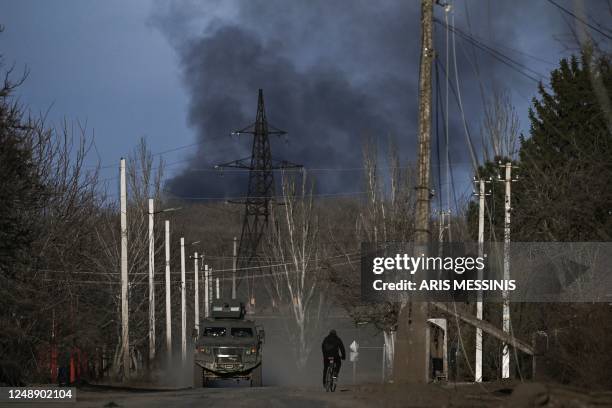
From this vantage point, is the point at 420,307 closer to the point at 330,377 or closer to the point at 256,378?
the point at 330,377

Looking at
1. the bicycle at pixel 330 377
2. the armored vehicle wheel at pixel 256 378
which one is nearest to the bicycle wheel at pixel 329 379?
the bicycle at pixel 330 377

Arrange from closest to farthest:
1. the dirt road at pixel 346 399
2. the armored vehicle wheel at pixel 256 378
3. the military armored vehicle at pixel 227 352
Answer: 1. the dirt road at pixel 346 399
2. the military armored vehicle at pixel 227 352
3. the armored vehicle wheel at pixel 256 378

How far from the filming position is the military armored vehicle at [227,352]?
36.1 metres

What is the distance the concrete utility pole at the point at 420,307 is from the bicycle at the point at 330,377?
350cm

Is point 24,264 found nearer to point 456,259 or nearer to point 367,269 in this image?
point 456,259

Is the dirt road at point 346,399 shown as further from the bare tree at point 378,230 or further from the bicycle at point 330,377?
the bare tree at point 378,230

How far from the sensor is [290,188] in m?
82.4

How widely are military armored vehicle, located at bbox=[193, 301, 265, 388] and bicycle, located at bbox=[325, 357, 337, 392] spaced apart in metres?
9.86

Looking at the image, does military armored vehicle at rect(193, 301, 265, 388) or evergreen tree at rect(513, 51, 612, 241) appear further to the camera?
military armored vehicle at rect(193, 301, 265, 388)

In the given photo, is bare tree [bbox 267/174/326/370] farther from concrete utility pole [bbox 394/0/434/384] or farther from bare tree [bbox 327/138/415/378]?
concrete utility pole [bbox 394/0/434/384]

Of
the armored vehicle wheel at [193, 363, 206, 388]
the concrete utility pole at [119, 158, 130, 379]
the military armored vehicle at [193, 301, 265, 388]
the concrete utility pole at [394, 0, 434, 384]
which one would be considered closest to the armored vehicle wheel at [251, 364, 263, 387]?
the military armored vehicle at [193, 301, 265, 388]

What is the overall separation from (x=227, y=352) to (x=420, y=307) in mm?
14812

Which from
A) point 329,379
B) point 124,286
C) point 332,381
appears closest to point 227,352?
point 124,286

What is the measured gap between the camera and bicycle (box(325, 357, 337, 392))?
86.8 ft
